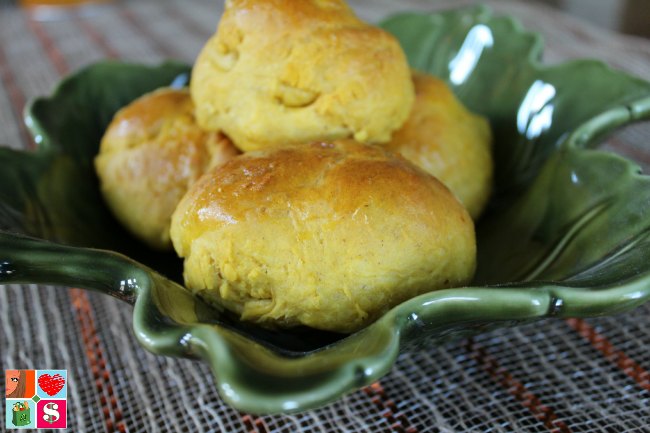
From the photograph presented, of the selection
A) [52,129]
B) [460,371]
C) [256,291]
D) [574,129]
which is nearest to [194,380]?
[256,291]

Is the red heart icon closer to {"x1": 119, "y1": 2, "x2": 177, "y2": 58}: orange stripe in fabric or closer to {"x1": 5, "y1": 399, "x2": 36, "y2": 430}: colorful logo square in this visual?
{"x1": 5, "y1": 399, "x2": 36, "y2": 430}: colorful logo square

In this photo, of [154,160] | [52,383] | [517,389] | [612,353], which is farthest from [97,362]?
[612,353]

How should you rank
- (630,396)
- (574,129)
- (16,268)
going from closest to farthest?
(16,268)
(630,396)
(574,129)

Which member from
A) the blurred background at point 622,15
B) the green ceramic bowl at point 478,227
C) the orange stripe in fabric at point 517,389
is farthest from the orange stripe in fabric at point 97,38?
the blurred background at point 622,15

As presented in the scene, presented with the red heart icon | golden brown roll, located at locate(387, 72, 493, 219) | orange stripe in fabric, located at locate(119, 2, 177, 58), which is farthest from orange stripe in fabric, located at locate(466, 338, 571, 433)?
orange stripe in fabric, located at locate(119, 2, 177, 58)

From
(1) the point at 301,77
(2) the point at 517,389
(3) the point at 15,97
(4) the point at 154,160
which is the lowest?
(3) the point at 15,97

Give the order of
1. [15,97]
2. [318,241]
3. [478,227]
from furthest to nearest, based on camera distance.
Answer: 1. [15,97]
2. [478,227]
3. [318,241]

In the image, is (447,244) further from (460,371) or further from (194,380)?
(194,380)
